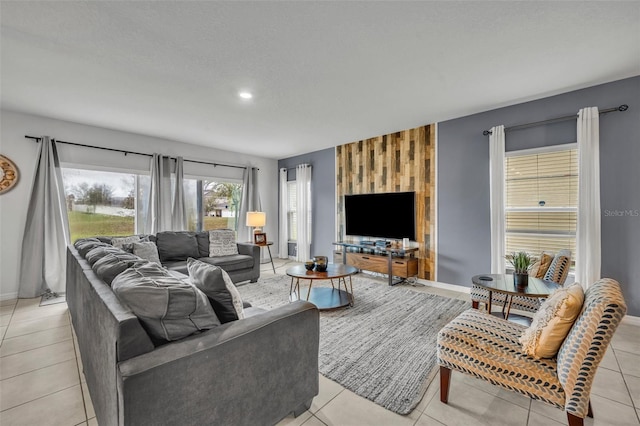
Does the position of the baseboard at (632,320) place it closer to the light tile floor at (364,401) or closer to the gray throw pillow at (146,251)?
the light tile floor at (364,401)

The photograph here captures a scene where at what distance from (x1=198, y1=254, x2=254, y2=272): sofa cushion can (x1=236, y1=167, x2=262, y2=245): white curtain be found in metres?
1.59

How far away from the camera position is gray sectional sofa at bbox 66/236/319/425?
1066 millimetres

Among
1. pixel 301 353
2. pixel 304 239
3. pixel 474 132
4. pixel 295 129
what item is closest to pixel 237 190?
pixel 304 239

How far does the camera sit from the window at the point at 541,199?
3295 mm

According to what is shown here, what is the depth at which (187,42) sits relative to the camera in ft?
7.39

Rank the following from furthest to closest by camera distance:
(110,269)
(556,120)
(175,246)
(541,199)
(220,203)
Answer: (220,203) → (175,246) → (541,199) → (556,120) → (110,269)

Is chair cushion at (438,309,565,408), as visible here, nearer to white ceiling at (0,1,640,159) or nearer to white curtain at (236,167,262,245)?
white ceiling at (0,1,640,159)

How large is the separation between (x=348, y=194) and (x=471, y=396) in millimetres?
4117

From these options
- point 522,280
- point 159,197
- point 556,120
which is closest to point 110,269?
point 522,280

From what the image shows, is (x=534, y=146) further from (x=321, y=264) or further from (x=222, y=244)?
(x=222, y=244)

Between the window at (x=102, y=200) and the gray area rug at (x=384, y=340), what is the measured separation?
2528 mm

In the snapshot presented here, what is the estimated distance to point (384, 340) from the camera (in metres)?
2.56

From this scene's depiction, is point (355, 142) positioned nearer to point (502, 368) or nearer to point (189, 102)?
point (189, 102)

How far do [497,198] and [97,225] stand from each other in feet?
19.9
